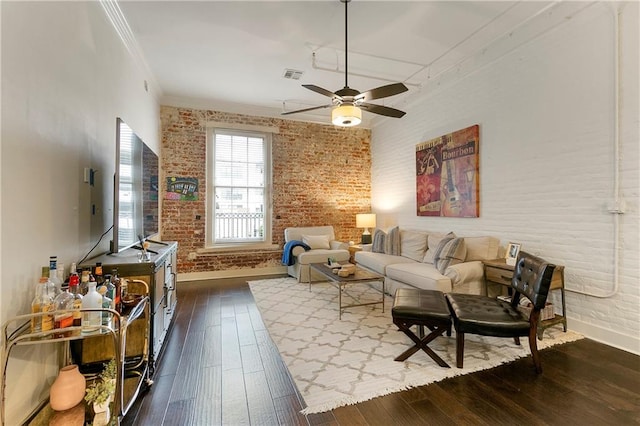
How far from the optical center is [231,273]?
5.50m

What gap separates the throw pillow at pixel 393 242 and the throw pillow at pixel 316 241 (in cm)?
115

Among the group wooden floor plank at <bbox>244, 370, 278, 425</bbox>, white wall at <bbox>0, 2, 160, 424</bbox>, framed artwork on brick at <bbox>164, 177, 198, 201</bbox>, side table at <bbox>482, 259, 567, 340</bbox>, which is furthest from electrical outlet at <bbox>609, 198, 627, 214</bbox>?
framed artwork on brick at <bbox>164, 177, 198, 201</bbox>

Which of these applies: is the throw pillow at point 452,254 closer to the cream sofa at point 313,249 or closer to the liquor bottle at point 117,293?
the cream sofa at point 313,249

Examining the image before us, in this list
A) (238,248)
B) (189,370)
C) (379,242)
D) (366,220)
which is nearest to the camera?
(189,370)

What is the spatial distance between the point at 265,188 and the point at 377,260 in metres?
2.72

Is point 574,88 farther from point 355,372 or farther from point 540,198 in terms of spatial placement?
point 355,372

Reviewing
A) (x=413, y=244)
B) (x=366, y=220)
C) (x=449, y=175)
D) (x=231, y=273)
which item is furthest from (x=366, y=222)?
(x=231, y=273)

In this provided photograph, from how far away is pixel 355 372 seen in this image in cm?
222

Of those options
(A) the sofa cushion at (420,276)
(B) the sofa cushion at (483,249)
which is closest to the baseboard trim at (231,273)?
(A) the sofa cushion at (420,276)

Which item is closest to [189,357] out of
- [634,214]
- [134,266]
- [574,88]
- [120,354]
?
[134,266]

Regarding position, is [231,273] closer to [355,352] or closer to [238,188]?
[238,188]

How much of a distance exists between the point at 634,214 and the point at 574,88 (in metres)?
1.33

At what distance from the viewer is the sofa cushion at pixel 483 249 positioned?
139 inches

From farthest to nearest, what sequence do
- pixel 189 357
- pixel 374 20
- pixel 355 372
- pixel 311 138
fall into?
1. pixel 311 138
2. pixel 374 20
3. pixel 189 357
4. pixel 355 372
